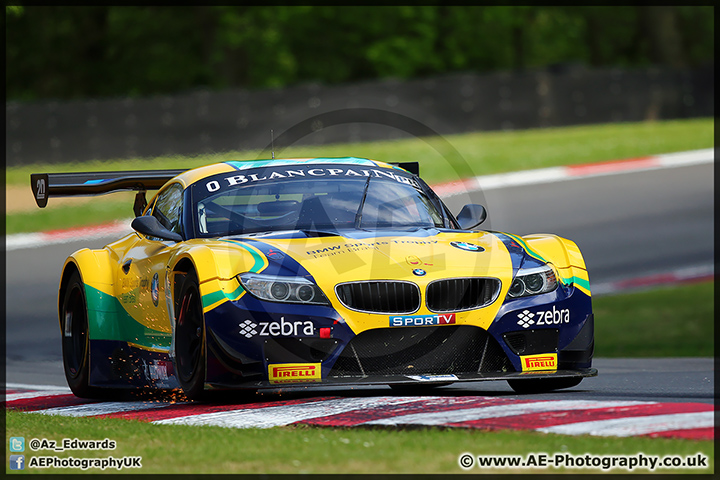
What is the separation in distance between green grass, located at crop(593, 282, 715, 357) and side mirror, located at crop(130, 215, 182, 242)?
20.1 ft

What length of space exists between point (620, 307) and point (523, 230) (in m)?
4.49

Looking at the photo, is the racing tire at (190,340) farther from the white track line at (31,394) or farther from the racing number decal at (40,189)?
the racing number decal at (40,189)

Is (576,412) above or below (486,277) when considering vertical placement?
below

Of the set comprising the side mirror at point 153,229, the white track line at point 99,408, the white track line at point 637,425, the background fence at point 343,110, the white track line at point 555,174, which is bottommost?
the white track line at point 99,408

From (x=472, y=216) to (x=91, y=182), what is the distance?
9.93ft

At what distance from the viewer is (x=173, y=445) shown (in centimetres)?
513

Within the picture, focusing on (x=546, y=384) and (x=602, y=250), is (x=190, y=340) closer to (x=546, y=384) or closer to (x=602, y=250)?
(x=546, y=384)

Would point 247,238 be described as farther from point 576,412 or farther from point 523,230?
point 523,230

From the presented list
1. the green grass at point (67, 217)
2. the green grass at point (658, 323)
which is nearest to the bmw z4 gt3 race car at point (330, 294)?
the green grass at point (658, 323)

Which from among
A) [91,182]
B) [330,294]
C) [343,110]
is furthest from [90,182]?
[343,110]

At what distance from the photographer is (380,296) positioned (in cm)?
626

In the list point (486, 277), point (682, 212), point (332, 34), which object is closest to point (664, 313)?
point (682, 212)

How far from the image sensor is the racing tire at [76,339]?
8.16m

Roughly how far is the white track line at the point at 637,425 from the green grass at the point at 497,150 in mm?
17091
